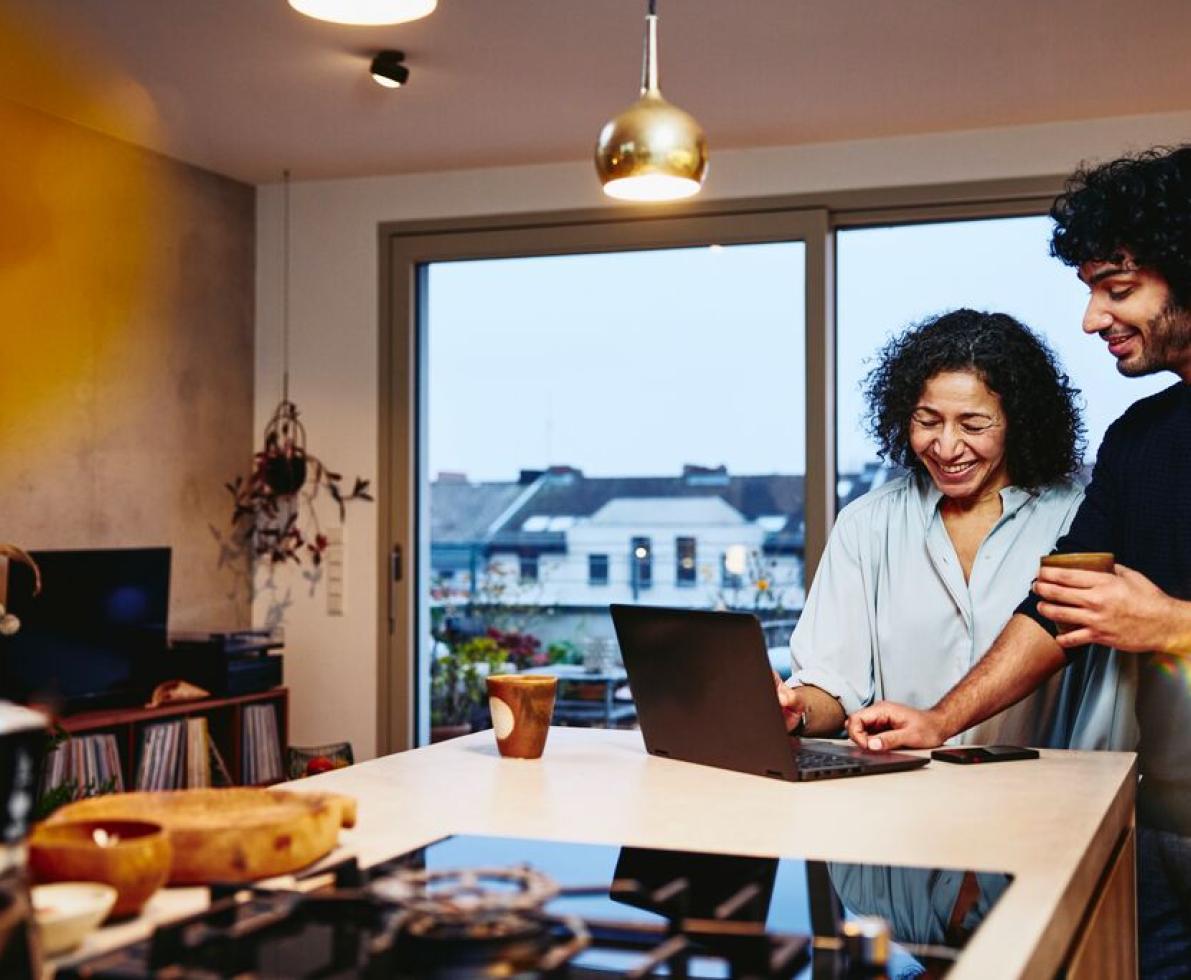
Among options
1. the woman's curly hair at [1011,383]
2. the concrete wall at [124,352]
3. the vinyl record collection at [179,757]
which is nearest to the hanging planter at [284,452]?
the concrete wall at [124,352]

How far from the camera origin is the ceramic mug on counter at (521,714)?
1951 millimetres

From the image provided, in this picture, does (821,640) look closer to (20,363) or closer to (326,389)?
(20,363)

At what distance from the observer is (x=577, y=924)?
3.29ft

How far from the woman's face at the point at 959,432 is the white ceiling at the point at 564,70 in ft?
4.85

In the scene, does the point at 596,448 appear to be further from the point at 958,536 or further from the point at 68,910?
the point at 68,910

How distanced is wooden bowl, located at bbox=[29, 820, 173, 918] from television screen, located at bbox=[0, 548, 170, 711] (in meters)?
3.13

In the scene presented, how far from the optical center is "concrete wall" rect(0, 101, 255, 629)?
175 inches

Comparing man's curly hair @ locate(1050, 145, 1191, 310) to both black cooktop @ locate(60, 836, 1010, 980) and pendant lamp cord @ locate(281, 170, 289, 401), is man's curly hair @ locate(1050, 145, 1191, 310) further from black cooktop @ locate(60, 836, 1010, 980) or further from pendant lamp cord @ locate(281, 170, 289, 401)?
pendant lamp cord @ locate(281, 170, 289, 401)

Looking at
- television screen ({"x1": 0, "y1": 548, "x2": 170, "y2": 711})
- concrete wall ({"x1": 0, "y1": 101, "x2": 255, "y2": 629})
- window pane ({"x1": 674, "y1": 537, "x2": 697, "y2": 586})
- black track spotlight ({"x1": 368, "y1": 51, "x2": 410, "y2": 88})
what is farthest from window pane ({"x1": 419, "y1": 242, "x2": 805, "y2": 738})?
black track spotlight ({"x1": 368, "y1": 51, "x2": 410, "y2": 88})

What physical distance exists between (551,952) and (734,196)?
4.31 metres

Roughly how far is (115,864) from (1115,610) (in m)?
1.32

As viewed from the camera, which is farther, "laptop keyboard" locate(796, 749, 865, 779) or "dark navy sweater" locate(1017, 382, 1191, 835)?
"dark navy sweater" locate(1017, 382, 1191, 835)

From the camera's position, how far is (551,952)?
0.97 m

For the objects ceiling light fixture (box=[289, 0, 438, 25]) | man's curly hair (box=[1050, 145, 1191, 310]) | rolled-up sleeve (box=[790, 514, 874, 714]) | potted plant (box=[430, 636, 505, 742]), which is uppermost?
ceiling light fixture (box=[289, 0, 438, 25])
